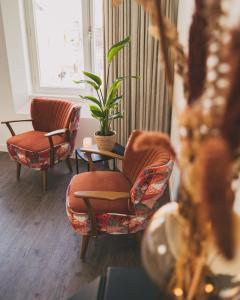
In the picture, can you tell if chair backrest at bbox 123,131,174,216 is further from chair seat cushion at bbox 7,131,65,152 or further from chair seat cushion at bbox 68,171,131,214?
chair seat cushion at bbox 7,131,65,152

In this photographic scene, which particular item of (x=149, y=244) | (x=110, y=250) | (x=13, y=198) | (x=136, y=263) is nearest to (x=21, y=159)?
(x=13, y=198)

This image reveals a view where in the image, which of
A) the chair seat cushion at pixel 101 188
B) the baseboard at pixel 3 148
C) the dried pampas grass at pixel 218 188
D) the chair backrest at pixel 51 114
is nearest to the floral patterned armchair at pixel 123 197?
the chair seat cushion at pixel 101 188

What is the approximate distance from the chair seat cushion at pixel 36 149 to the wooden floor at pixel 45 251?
12.2 inches

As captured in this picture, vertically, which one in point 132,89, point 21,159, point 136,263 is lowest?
point 136,263

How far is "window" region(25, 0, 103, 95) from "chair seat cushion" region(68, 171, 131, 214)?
1710mm

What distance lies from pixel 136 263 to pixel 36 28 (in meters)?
2.94

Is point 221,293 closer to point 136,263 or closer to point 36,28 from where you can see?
point 136,263

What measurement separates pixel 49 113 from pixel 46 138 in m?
0.32

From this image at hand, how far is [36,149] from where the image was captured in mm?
2615

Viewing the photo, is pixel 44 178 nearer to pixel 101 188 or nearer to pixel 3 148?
pixel 101 188

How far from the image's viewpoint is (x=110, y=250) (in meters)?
2.00

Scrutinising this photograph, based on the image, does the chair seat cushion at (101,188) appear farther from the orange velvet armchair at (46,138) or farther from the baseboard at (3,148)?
the baseboard at (3,148)

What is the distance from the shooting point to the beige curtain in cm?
259

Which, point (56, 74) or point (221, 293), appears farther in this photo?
point (56, 74)
